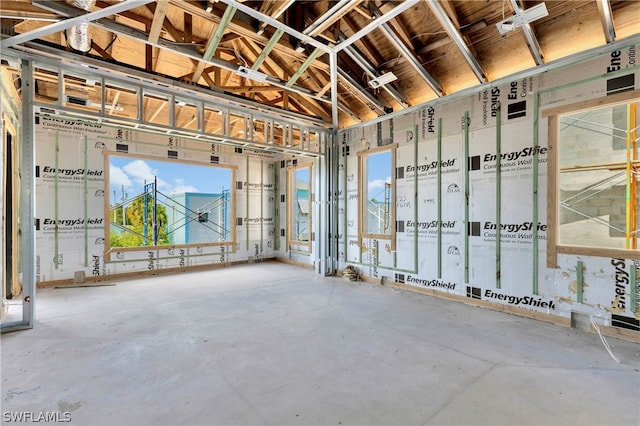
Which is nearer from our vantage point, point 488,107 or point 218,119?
point 488,107

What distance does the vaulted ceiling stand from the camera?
10.0 ft

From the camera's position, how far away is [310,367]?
237 cm

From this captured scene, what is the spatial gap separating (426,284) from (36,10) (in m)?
5.75

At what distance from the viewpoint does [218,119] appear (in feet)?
22.4

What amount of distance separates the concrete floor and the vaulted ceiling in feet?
10.3

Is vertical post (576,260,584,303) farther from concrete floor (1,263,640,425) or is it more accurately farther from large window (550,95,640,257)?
large window (550,95,640,257)

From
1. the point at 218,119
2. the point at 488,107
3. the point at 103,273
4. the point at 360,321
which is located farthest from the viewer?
the point at 218,119

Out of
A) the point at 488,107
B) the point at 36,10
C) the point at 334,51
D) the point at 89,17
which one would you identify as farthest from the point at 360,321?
the point at 36,10

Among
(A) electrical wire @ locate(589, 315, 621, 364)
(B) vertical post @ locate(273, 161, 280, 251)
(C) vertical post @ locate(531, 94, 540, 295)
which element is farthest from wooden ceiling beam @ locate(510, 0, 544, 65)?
(B) vertical post @ locate(273, 161, 280, 251)

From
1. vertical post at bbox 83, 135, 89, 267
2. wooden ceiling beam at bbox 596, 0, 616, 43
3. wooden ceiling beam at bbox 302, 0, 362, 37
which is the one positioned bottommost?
vertical post at bbox 83, 135, 89, 267

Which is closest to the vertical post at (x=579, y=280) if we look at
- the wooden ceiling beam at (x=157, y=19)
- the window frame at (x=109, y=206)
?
the wooden ceiling beam at (x=157, y=19)

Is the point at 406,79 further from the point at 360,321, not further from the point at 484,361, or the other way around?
the point at 484,361

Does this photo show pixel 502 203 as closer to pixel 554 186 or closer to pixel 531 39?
pixel 554 186

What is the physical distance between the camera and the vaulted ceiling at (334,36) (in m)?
3.06
